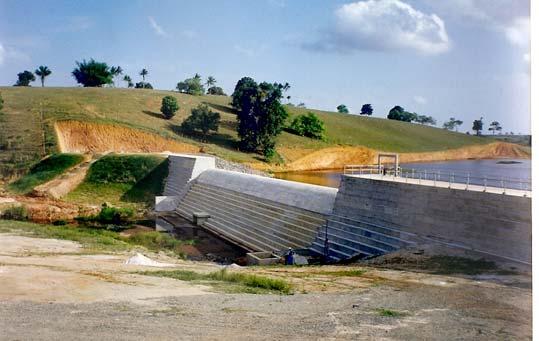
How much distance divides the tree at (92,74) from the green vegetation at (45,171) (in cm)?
3913

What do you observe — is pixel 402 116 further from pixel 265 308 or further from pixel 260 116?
pixel 265 308

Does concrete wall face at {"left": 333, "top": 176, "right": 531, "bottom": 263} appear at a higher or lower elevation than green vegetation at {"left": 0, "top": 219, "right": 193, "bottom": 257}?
higher

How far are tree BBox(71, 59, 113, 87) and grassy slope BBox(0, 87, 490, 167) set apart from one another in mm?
3282

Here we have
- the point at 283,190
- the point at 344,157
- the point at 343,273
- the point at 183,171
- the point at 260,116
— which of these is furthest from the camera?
the point at 344,157

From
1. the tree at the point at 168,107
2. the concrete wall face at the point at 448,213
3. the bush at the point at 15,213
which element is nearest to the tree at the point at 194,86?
the tree at the point at 168,107

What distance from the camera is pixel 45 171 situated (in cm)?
4906

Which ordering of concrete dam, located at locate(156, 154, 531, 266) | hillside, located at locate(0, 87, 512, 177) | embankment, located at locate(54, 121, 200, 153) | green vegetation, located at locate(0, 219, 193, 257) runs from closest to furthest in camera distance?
concrete dam, located at locate(156, 154, 531, 266)
green vegetation, located at locate(0, 219, 193, 257)
hillside, located at locate(0, 87, 512, 177)
embankment, located at locate(54, 121, 200, 153)

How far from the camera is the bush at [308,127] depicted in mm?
83688

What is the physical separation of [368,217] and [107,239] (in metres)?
15.0

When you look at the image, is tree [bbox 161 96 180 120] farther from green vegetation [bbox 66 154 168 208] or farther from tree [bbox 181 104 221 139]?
green vegetation [bbox 66 154 168 208]

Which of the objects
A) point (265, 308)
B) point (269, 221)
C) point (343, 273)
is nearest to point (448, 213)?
point (343, 273)

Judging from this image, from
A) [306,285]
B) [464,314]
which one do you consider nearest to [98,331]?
[306,285]

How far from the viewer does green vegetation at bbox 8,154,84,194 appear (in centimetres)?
4672

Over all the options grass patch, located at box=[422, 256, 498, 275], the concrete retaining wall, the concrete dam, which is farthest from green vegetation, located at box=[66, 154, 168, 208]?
grass patch, located at box=[422, 256, 498, 275]
